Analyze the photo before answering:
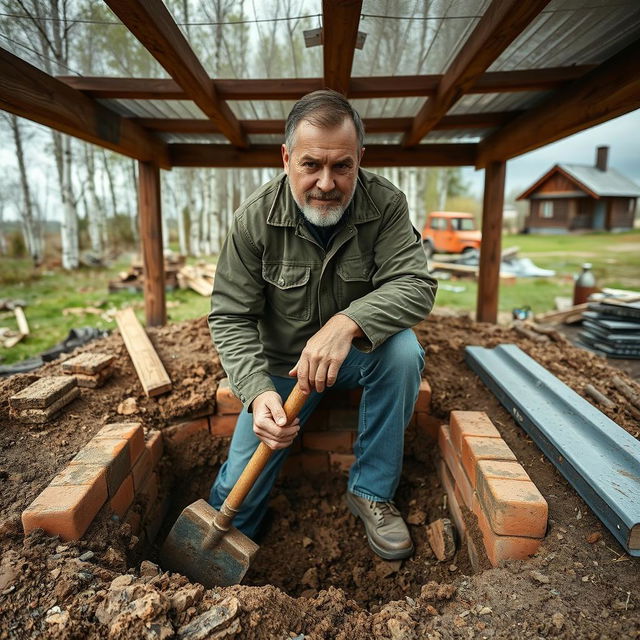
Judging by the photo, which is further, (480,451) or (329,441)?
(329,441)

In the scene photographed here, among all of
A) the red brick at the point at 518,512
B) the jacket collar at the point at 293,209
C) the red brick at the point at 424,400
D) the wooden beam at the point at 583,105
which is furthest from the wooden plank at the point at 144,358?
the wooden beam at the point at 583,105

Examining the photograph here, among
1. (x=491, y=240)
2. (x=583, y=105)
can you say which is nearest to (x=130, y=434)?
(x=583, y=105)

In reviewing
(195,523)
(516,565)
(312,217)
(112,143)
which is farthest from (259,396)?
(112,143)

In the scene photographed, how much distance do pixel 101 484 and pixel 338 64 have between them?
2296 millimetres

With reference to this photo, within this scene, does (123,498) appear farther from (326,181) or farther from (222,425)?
(326,181)

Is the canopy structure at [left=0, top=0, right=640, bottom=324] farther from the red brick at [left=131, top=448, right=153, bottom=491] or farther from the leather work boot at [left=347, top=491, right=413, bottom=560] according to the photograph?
the leather work boot at [left=347, top=491, right=413, bottom=560]

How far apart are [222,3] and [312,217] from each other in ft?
4.16

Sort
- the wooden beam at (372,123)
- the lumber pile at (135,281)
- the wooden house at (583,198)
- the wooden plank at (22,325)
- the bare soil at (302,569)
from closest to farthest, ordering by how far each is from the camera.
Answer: the bare soil at (302,569)
the wooden beam at (372,123)
the wooden plank at (22,325)
the lumber pile at (135,281)
the wooden house at (583,198)

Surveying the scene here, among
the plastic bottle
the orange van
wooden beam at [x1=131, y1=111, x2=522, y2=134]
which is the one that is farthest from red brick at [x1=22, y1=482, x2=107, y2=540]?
the orange van

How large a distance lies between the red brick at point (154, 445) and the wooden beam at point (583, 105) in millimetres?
2950

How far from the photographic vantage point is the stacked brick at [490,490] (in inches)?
62.0

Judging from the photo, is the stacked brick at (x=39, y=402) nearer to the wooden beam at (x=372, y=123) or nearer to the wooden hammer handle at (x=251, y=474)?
the wooden hammer handle at (x=251, y=474)

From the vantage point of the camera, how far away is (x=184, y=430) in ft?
8.29

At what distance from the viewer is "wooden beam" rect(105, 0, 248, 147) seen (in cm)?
176
